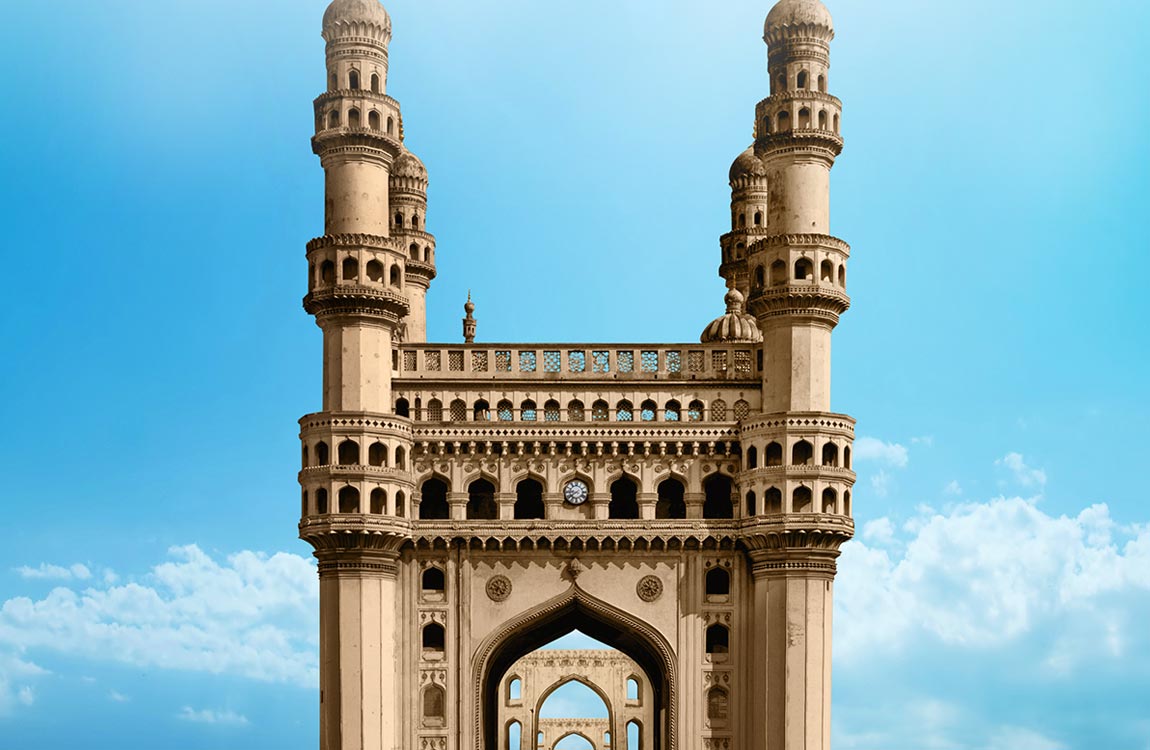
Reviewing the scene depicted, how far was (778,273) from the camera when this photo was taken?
66.2 meters

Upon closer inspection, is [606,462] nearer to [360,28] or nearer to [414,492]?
[414,492]

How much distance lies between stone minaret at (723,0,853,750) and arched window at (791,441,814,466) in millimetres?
35

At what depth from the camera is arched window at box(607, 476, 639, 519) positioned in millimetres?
66938

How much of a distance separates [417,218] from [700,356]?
46.8 feet

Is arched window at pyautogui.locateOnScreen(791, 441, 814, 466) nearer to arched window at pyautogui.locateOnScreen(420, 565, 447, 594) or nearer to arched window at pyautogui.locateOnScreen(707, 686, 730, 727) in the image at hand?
arched window at pyautogui.locateOnScreen(707, 686, 730, 727)

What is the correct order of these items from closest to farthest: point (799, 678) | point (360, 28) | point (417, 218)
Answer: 1. point (799, 678)
2. point (360, 28)
3. point (417, 218)

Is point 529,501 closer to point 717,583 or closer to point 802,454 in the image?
point 717,583

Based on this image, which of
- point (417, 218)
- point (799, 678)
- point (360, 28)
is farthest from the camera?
point (417, 218)

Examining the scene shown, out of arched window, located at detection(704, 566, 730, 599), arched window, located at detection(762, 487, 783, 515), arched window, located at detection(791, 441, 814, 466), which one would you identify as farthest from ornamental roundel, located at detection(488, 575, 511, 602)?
arched window, located at detection(791, 441, 814, 466)

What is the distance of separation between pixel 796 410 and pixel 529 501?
9.42 m

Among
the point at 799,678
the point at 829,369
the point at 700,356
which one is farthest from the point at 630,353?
the point at 799,678

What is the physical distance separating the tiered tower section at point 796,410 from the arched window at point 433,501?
32.5 ft

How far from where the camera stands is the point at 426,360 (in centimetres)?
6700

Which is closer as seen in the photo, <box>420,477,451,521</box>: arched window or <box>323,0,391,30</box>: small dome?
<box>420,477,451,521</box>: arched window
